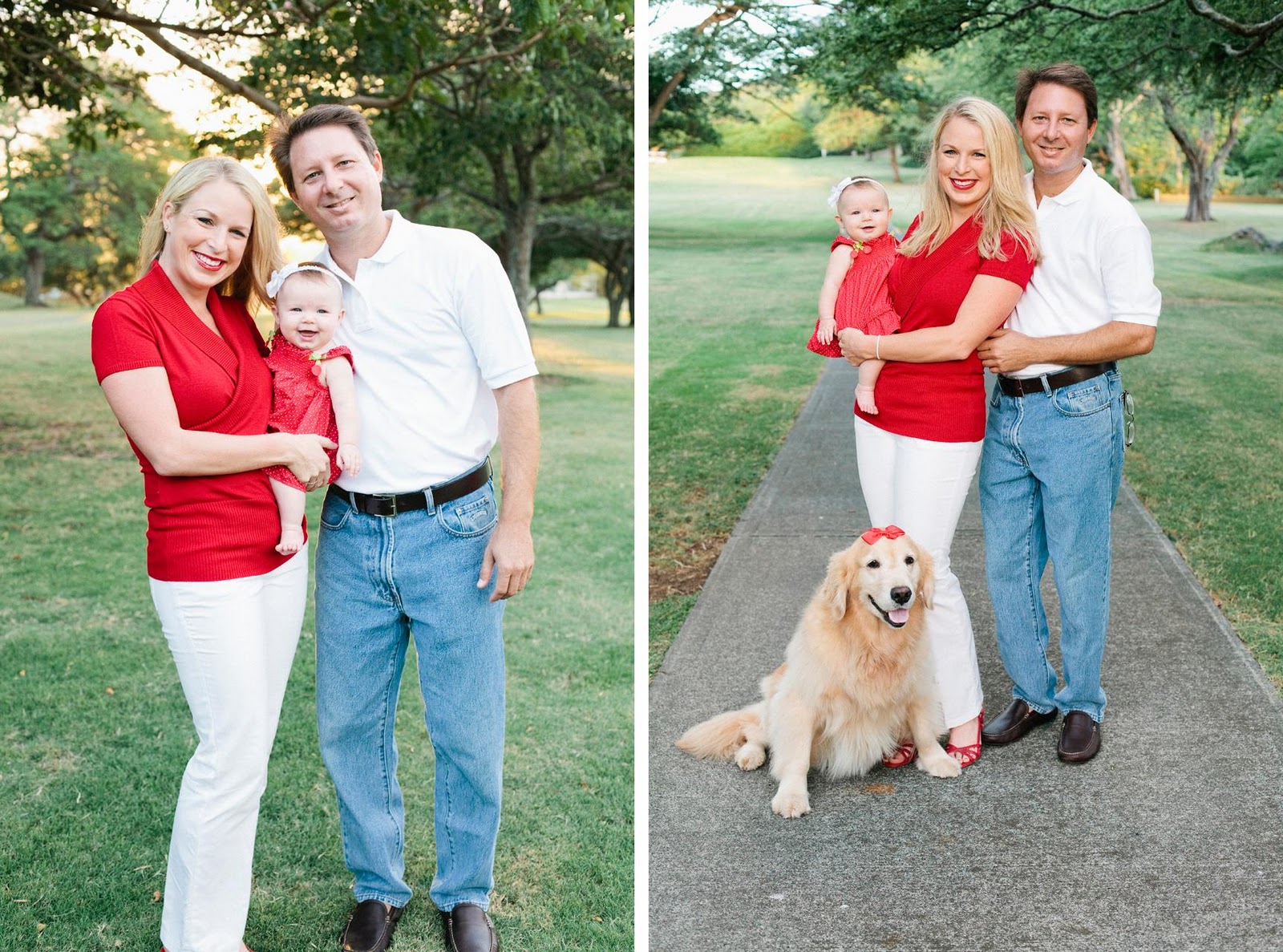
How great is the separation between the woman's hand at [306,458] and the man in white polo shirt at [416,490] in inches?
6.1

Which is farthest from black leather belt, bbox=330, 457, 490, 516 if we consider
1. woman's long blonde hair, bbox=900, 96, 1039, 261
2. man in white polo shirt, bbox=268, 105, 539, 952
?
woman's long blonde hair, bbox=900, 96, 1039, 261

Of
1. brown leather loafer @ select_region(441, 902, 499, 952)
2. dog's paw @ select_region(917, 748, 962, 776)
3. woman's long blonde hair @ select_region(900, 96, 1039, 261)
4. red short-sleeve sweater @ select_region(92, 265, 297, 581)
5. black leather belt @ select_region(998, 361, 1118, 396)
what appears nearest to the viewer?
red short-sleeve sweater @ select_region(92, 265, 297, 581)

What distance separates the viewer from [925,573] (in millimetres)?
3615

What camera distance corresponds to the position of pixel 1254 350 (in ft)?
37.7

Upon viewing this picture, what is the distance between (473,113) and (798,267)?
8.57 meters

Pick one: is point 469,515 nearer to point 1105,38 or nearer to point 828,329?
point 828,329

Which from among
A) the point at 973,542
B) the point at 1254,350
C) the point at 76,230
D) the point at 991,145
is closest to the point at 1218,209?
the point at 1254,350

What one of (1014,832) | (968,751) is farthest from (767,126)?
(1014,832)

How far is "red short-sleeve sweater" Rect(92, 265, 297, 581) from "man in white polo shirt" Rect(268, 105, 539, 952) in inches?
10.7

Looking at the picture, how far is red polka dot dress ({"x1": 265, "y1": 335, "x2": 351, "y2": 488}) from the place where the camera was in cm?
280

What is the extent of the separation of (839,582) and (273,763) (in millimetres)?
2343

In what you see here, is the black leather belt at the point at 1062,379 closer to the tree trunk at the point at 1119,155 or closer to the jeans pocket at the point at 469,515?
the jeans pocket at the point at 469,515

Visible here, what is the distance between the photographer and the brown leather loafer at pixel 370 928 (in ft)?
10.6

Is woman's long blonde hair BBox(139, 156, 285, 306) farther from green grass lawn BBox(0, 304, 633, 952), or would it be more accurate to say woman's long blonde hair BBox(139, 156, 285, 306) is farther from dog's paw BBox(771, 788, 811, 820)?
dog's paw BBox(771, 788, 811, 820)
